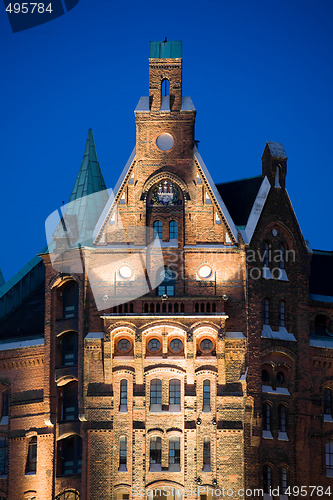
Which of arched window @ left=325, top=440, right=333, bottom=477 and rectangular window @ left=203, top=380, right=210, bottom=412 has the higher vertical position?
rectangular window @ left=203, top=380, right=210, bottom=412

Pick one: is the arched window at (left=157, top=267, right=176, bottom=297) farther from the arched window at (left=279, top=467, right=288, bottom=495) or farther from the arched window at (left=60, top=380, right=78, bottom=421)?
the arched window at (left=279, top=467, right=288, bottom=495)

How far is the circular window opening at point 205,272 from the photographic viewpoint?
76562mm

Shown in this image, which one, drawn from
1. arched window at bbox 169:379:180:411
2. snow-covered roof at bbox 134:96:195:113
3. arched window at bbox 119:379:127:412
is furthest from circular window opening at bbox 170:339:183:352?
snow-covered roof at bbox 134:96:195:113

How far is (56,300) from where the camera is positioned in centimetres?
7819

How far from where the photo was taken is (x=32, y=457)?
7850 cm

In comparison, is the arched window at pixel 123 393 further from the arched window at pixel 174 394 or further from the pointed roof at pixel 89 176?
the pointed roof at pixel 89 176

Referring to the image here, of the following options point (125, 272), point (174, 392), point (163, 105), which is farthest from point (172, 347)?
point (163, 105)

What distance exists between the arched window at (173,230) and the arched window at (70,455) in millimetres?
13797

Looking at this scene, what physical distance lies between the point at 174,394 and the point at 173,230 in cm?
1040

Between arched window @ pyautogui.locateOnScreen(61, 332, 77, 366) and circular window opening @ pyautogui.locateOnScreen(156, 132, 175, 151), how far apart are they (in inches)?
512

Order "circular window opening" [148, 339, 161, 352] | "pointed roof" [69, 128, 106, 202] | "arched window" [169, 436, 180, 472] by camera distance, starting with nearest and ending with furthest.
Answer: "arched window" [169, 436, 180, 472], "circular window opening" [148, 339, 161, 352], "pointed roof" [69, 128, 106, 202]

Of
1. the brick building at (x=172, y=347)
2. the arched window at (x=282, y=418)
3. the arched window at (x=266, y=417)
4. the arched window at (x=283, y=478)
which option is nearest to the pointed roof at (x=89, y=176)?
the brick building at (x=172, y=347)

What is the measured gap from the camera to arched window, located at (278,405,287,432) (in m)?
76.2

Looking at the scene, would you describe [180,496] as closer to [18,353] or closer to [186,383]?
[186,383]
